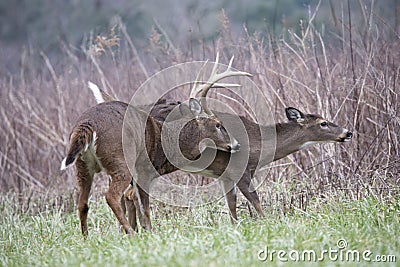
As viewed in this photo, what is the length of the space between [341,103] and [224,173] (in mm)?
1649

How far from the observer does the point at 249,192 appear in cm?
706

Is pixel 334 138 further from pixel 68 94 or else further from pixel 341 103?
pixel 68 94

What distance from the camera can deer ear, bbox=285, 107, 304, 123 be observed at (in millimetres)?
7543

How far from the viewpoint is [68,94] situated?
10.0 meters

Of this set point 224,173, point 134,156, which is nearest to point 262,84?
point 224,173

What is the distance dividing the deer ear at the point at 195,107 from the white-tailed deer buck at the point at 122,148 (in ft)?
0.03

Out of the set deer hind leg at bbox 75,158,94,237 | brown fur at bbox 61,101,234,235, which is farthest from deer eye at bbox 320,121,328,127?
deer hind leg at bbox 75,158,94,237

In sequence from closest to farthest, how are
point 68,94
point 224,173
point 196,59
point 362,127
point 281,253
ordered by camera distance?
point 281,253
point 224,173
point 362,127
point 196,59
point 68,94

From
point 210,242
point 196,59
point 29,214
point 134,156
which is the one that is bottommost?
point 29,214

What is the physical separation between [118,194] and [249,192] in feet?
4.90

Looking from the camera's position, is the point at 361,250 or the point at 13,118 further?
the point at 13,118

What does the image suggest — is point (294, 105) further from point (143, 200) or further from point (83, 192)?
point (83, 192)

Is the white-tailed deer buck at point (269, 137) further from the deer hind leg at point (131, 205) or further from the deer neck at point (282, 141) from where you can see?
the deer hind leg at point (131, 205)

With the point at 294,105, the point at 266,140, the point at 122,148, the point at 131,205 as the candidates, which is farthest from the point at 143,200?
the point at 294,105
